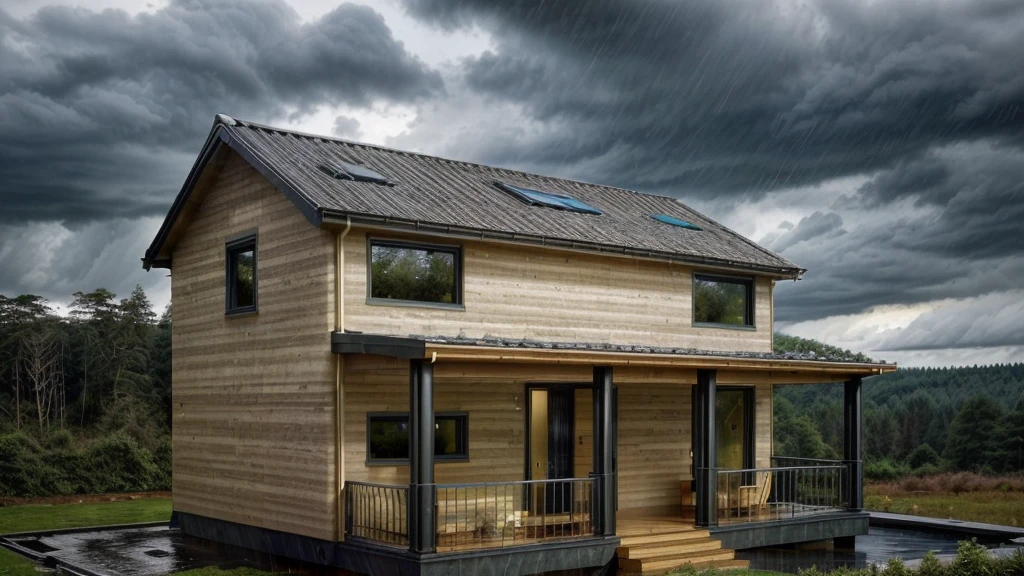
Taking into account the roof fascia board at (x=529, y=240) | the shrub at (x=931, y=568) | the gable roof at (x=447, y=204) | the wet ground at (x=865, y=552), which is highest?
the gable roof at (x=447, y=204)

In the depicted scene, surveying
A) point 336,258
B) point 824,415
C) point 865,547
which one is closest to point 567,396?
point 336,258

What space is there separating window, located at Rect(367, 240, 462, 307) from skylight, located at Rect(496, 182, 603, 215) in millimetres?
3691

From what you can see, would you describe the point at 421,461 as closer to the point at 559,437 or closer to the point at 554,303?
the point at 559,437

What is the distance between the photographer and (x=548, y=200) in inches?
811

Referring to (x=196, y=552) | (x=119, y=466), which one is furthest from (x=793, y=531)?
(x=119, y=466)

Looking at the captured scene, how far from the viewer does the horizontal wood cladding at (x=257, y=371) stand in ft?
50.9

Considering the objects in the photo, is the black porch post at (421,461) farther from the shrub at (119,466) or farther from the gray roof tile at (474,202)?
the shrub at (119,466)

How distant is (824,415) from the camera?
80.1 metres

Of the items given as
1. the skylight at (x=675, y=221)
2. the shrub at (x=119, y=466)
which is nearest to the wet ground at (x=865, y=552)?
the skylight at (x=675, y=221)

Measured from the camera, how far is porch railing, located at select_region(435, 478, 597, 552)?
14195 mm

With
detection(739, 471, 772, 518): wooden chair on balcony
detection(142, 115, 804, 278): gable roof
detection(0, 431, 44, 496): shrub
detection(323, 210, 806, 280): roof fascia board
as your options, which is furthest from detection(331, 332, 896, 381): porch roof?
detection(0, 431, 44, 496): shrub

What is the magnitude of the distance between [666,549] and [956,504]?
527 inches

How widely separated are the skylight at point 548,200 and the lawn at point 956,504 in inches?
444

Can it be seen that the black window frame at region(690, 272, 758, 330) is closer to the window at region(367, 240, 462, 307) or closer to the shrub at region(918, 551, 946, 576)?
the window at region(367, 240, 462, 307)
